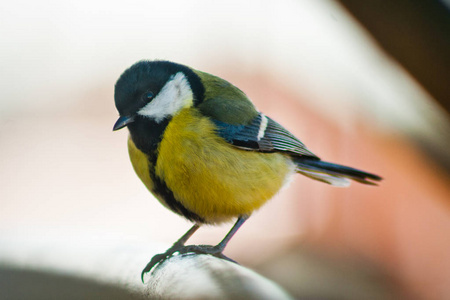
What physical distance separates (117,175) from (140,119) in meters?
1.61

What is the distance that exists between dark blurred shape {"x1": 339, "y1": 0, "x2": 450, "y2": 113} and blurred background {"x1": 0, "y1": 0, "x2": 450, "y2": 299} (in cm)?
126

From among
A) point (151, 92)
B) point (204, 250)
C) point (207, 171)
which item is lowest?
point (204, 250)

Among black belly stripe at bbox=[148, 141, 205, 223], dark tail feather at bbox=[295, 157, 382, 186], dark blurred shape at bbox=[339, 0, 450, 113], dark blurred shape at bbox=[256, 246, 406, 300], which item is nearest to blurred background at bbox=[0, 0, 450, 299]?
dark blurred shape at bbox=[256, 246, 406, 300]

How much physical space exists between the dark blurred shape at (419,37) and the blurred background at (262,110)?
126 cm

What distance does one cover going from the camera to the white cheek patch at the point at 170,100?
1014 mm

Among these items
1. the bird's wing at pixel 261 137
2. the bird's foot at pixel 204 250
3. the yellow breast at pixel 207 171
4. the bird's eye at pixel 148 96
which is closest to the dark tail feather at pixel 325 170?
the bird's wing at pixel 261 137

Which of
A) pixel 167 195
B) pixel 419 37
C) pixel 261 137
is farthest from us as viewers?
pixel 261 137

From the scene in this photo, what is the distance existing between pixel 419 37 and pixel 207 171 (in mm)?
632

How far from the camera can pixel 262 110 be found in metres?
2.36

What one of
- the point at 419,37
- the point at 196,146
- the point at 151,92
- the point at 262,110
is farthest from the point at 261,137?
the point at 262,110

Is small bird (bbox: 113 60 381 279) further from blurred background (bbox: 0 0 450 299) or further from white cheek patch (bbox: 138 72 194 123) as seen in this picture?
blurred background (bbox: 0 0 450 299)

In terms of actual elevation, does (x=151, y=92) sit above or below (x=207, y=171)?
above

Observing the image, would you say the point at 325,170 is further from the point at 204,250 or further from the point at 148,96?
the point at 148,96

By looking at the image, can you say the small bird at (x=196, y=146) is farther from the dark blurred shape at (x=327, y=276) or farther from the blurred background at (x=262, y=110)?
the dark blurred shape at (x=327, y=276)
